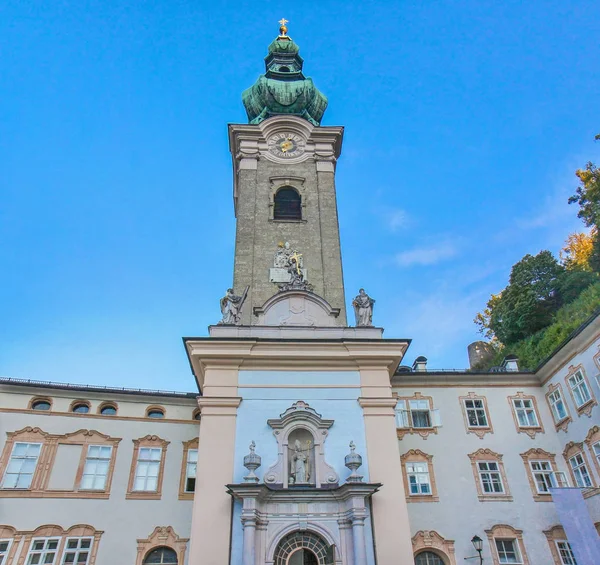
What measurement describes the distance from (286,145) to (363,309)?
11.5m

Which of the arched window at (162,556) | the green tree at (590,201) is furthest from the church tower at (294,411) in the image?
the green tree at (590,201)

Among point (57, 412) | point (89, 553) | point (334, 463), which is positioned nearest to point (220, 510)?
point (334, 463)

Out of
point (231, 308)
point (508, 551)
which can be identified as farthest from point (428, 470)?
point (231, 308)

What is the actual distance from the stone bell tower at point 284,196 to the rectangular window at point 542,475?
9.60 m

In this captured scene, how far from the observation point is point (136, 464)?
872 inches

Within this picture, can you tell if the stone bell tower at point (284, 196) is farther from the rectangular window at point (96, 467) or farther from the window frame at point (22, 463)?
the window frame at point (22, 463)

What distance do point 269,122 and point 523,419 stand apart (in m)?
19.0

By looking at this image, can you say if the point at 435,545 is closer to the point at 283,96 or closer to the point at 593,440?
the point at 593,440

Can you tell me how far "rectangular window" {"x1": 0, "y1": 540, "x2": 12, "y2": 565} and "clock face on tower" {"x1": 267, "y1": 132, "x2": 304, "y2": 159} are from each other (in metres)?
20.5

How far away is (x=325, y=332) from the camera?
2123 centimetres

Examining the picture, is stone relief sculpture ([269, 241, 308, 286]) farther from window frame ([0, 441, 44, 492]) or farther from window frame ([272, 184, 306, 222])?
window frame ([0, 441, 44, 492])

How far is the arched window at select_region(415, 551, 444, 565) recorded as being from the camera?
20122 millimetres

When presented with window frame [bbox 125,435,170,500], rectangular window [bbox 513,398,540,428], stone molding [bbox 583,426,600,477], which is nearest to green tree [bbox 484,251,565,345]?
rectangular window [bbox 513,398,540,428]

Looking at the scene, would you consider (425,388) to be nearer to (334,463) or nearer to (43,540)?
(334,463)
